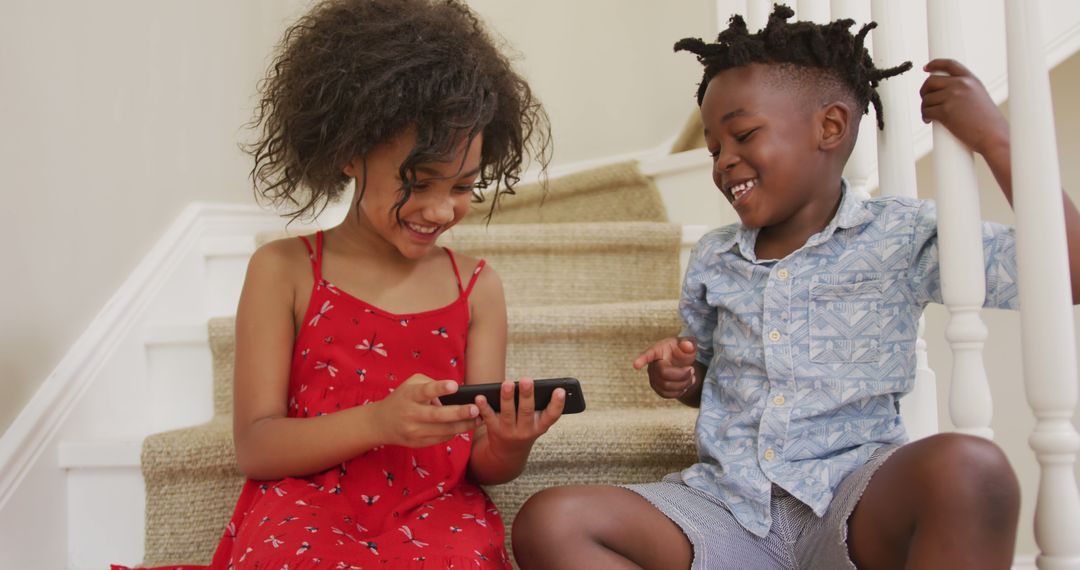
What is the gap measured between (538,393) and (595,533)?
158mm

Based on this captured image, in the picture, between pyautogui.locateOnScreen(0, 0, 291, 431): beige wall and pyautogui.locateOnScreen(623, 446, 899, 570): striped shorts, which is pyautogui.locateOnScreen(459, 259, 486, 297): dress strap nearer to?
pyautogui.locateOnScreen(623, 446, 899, 570): striped shorts

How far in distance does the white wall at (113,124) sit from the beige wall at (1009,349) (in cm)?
66

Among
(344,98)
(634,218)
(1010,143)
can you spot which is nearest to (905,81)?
(1010,143)

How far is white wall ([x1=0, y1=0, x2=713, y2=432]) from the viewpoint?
4.44ft

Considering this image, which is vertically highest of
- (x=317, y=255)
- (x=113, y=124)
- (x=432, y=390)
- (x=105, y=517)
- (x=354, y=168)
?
(x=113, y=124)

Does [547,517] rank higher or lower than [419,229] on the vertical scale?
lower

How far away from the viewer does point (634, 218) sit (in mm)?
2170

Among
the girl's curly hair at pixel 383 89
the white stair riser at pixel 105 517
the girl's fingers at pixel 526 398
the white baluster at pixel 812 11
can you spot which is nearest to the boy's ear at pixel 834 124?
the white baluster at pixel 812 11

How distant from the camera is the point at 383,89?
109 cm

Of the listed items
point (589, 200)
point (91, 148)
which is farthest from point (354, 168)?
point (589, 200)

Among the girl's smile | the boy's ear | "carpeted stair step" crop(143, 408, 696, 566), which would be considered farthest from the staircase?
the boy's ear

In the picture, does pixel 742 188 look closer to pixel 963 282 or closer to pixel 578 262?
pixel 963 282

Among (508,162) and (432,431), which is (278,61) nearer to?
(508,162)

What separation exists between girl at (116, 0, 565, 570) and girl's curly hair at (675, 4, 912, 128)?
282mm
